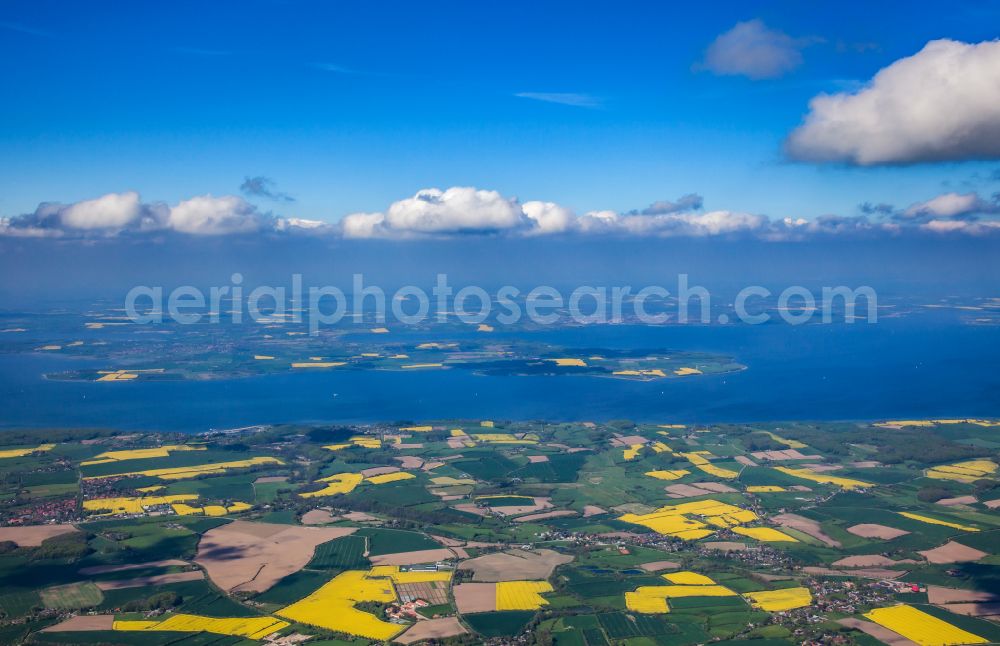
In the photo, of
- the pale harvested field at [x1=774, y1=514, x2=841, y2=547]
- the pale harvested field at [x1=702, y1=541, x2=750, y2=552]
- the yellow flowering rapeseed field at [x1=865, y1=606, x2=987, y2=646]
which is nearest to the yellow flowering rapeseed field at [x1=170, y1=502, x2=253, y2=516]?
the pale harvested field at [x1=702, y1=541, x2=750, y2=552]

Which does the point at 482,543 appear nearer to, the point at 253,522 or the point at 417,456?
the point at 253,522

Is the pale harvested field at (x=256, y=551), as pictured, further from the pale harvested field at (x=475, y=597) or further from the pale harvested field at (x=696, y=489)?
the pale harvested field at (x=696, y=489)

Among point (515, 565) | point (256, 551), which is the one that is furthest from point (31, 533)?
point (515, 565)

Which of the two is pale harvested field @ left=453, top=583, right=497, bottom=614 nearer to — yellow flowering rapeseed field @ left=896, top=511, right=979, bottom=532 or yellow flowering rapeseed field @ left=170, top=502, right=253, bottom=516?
yellow flowering rapeseed field @ left=170, top=502, right=253, bottom=516

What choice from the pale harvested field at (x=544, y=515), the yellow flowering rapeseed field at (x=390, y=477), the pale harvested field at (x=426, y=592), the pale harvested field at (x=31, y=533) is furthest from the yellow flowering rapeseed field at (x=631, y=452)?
the pale harvested field at (x=31, y=533)

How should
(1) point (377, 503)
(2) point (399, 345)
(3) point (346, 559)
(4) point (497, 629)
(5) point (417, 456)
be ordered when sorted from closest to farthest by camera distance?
(4) point (497, 629), (3) point (346, 559), (1) point (377, 503), (5) point (417, 456), (2) point (399, 345)

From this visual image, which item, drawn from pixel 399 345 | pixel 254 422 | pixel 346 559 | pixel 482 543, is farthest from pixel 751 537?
pixel 399 345
